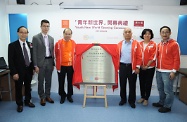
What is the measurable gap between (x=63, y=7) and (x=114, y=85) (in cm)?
225

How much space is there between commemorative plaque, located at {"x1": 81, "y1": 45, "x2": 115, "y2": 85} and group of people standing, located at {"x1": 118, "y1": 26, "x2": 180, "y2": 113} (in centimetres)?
25

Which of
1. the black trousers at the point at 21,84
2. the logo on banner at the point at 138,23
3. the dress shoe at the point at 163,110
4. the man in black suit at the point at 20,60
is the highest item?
the logo on banner at the point at 138,23

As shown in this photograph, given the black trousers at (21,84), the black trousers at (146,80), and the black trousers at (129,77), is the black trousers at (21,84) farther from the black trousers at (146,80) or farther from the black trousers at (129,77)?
the black trousers at (146,80)

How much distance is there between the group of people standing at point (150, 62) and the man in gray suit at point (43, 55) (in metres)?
1.51

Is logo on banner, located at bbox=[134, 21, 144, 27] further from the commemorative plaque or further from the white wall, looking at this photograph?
the commemorative plaque

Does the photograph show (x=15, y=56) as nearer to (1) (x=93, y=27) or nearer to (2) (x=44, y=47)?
(2) (x=44, y=47)

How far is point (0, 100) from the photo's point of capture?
12.5ft

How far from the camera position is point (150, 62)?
3395 millimetres

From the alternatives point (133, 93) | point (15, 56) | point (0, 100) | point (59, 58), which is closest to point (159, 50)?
point (133, 93)

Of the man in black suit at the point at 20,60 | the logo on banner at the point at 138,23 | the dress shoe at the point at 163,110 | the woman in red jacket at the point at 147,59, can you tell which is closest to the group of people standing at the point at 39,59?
the man in black suit at the point at 20,60

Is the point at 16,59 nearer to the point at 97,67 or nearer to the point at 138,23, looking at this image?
the point at 97,67

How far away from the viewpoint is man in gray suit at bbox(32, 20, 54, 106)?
10.9 ft

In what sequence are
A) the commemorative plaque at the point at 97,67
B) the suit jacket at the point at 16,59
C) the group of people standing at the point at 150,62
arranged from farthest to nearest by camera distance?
1. the commemorative plaque at the point at 97,67
2. the group of people standing at the point at 150,62
3. the suit jacket at the point at 16,59

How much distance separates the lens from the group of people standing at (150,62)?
3.15 meters
